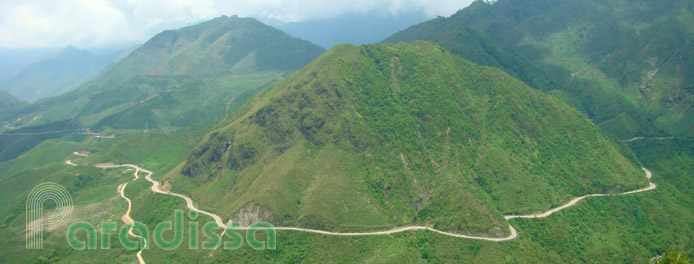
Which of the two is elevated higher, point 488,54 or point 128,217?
point 488,54

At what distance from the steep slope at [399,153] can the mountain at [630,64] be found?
32319 millimetres

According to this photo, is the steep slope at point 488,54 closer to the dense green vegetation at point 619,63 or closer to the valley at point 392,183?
the dense green vegetation at point 619,63

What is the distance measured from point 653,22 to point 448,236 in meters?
152

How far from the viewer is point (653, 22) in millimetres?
176750

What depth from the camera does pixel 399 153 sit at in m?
99.4

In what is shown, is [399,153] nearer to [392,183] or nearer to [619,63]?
[392,183]

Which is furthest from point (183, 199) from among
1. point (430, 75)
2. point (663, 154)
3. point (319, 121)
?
point (663, 154)

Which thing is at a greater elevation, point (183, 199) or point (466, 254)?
point (183, 199)

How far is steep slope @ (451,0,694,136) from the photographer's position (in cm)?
14455

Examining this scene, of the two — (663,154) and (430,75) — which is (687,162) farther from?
(430,75)

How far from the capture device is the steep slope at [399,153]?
88.6 m

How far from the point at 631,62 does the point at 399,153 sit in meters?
119

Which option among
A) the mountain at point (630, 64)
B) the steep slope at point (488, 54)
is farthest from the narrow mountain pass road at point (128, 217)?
the mountain at point (630, 64)

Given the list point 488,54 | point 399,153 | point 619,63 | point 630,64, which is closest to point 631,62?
point 630,64
